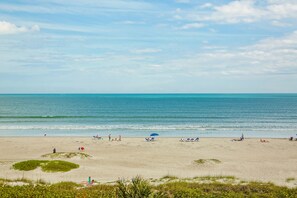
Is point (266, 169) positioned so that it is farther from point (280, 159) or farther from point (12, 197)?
point (12, 197)

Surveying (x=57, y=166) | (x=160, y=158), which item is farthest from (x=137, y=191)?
(x=160, y=158)

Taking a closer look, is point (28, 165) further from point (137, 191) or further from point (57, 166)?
point (137, 191)

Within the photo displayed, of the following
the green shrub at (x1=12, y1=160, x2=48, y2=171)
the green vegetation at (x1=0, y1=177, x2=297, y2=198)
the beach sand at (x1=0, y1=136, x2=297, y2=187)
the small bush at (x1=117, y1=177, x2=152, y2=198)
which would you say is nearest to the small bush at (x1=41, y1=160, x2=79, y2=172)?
the beach sand at (x1=0, y1=136, x2=297, y2=187)

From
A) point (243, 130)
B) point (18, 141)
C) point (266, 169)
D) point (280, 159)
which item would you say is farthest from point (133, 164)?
point (243, 130)

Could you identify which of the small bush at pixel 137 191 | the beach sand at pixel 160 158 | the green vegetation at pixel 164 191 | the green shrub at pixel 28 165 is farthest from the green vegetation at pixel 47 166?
the small bush at pixel 137 191

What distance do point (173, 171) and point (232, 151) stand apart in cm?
1370

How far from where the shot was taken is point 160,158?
34.4 metres

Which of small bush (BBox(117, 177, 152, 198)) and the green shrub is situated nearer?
small bush (BBox(117, 177, 152, 198))

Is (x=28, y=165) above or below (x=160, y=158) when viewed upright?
above

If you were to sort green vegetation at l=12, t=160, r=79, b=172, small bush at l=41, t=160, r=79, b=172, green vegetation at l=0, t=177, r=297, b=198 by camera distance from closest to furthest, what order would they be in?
green vegetation at l=0, t=177, r=297, b=198, small bush at l=41, t=160, r=79, b=172, green vegetation at l=12, t=160, r=79, b=172

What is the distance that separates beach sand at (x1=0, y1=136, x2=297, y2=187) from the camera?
87.3 feet

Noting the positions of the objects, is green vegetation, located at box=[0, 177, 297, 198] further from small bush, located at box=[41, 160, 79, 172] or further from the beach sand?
small bush, located at box=[41, 160, 79, 172]

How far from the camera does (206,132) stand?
5828 cm

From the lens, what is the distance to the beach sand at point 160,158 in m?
26.6
